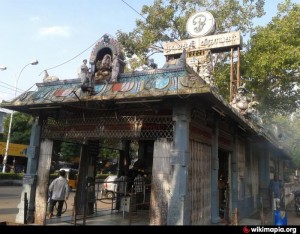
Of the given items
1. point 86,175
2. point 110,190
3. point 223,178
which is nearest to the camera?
point 86,175

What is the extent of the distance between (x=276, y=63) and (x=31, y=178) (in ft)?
49.2

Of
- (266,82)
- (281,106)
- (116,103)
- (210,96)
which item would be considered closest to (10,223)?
(116,103)

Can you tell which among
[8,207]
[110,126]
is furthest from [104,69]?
[8,207]

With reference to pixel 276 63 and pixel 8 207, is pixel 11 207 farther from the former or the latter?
pixel 276 63

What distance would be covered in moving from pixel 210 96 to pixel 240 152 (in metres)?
7.26

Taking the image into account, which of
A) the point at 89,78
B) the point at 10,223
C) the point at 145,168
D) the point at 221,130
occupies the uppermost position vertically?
the point at 89,78

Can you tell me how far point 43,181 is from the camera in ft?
33.1

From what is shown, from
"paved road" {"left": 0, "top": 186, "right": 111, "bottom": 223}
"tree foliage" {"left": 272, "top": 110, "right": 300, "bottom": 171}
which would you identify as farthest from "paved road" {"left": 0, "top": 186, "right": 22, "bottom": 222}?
"tree foliage" {"left": 272, "top": 110, "right": 300, "bottom": 171}

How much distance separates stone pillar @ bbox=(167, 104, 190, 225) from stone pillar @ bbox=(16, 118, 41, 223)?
469 cm

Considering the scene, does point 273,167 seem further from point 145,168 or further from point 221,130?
point 221,130

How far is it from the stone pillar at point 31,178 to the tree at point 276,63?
14.1m

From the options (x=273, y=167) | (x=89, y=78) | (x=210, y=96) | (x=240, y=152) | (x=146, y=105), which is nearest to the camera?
(x=210, y=96)

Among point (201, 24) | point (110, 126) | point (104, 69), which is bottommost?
point (110, 126)

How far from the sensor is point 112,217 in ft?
39.2
